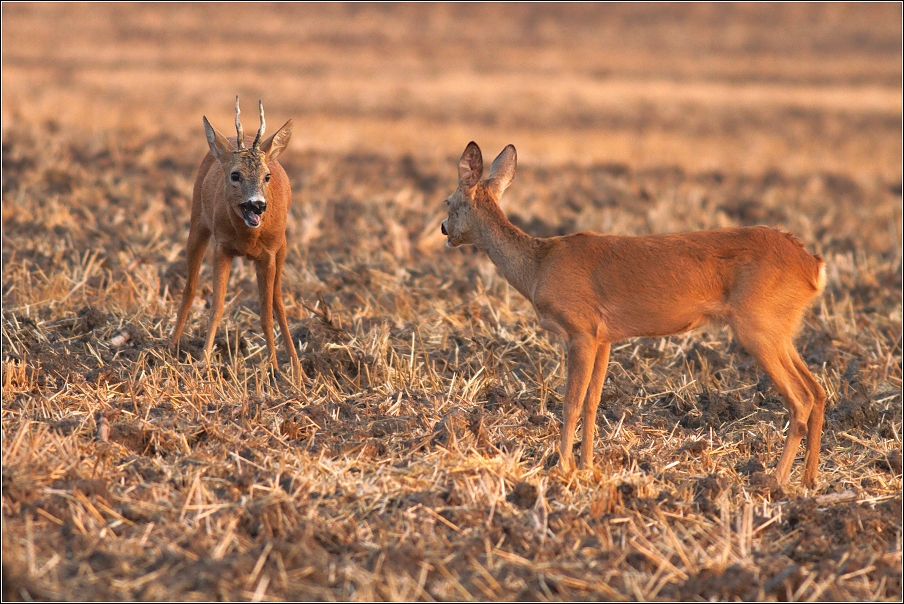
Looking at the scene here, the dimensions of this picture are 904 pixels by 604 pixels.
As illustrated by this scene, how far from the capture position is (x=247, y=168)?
8461 mm

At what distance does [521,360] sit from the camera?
9.38 m

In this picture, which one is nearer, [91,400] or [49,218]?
[91,400]

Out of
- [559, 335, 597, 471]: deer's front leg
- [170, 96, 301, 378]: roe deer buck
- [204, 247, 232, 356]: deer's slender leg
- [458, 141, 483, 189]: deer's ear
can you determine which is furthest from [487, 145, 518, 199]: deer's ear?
[204, 247, 232, 356]: deer's slender leg

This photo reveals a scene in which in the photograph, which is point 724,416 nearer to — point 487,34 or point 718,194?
point 718,194

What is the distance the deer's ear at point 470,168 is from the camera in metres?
7.59

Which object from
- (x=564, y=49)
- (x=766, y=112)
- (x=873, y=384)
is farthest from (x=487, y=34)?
(x=873, y=384)

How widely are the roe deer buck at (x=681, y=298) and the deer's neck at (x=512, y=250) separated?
4 cm

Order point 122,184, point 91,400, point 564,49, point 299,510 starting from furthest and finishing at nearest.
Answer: point 564,49 < point 122,184 < point 91,400 < point 299,510

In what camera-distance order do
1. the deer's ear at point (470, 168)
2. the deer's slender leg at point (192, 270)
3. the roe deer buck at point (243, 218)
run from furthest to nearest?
the deer's slender leg at point (192, 270)
the roe deer buck at point (243, 218)
the deer's ear at point (470, 168)

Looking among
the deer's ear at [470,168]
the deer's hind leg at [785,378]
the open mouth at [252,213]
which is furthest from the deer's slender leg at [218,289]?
the deer's hind leg at [785,378]

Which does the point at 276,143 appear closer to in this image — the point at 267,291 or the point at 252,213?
the point at 252,213

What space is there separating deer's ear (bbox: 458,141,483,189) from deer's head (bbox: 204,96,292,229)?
150cm

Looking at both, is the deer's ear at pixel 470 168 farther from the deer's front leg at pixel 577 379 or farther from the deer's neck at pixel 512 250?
the deer's front leg at pixel 577 379

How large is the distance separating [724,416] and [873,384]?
1.81 metres
